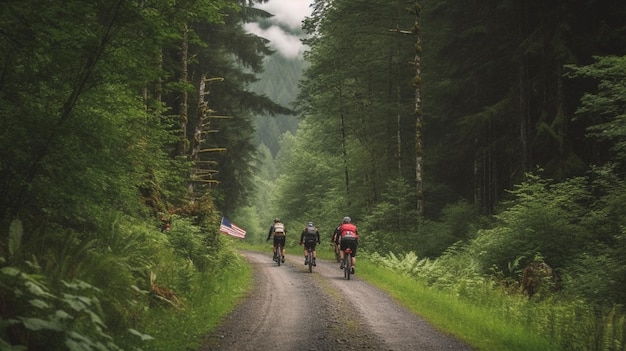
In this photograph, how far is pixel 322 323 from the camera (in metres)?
9.44

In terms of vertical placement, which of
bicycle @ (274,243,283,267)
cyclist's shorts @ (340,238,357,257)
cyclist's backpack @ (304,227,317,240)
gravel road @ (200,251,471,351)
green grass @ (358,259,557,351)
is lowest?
gravel road @ (200,251,471,351)

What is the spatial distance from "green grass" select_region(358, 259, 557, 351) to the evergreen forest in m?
0.70

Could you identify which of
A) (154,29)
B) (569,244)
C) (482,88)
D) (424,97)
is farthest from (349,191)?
(154,29)

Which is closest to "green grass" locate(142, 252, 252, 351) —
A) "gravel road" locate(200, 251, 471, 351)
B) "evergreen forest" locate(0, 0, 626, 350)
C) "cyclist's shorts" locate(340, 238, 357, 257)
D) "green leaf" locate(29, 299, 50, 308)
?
"evergreen forest" locate(0, 0, 626, 350)

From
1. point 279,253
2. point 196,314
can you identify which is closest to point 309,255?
point 279,253

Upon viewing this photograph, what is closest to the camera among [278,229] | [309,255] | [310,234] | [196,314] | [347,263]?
[196,314]

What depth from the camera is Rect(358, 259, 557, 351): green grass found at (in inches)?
324

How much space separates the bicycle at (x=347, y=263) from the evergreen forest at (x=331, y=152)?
2.55 meters

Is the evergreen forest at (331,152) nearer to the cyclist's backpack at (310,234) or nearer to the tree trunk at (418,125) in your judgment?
the tree trunk at (418,125)

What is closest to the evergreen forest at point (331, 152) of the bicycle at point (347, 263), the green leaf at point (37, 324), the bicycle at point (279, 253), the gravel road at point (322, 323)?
the green leaf at point (37, 324)

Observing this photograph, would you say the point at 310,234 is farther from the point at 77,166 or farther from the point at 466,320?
the point at 77,166

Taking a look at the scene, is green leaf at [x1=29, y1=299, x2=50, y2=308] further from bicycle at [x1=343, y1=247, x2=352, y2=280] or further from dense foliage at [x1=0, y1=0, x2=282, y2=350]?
bicycle at [x1=343, y1=247, x2=352, y2=280]

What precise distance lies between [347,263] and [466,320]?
23.4 ft

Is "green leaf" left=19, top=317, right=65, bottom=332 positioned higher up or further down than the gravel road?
higher up
